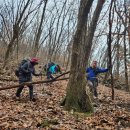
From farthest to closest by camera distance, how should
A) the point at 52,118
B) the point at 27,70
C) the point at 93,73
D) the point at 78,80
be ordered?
the point at 93,73 → the point at 27,70 → the point at 78,80 → the point at 52,118

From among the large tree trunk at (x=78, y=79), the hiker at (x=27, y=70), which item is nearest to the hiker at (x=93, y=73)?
the hiker at (x=27, y=70)

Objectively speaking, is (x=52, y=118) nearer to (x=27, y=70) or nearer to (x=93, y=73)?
(x=27, y=70)

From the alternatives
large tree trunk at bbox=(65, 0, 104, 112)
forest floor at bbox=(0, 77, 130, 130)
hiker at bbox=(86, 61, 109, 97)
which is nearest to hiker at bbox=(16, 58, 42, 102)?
forest floor at bbox=(0, 77, 130, 130)

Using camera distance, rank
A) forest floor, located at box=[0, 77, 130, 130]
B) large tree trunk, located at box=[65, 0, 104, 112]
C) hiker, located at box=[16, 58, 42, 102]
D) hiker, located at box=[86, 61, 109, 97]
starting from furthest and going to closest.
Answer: hiker, located at box=[86, 61, 109, 97]
hiker, located at box=[16, 58, 42, 102]
large tree trunk, located at box=[65, 0, 104, 112]
forest floor, located at box=[0, 77, 130, 130]

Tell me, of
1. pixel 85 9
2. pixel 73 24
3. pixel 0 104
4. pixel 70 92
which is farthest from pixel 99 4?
pixel 73 24

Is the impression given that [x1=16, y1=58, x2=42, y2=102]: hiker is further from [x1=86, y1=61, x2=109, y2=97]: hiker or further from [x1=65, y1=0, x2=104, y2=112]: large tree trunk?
[x1=86, y1=61, x2=109, y2=97]: hiker

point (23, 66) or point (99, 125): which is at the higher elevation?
point (23, 66)

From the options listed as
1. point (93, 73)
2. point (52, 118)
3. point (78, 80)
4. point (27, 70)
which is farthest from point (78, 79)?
point (93, 73)

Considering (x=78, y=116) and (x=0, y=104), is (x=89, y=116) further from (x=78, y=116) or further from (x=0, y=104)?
(x=0, y=104)

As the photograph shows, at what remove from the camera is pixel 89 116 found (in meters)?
9.59

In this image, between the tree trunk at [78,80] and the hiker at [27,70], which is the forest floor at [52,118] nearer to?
the tree trunk at [78,80]

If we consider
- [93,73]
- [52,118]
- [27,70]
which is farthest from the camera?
[93,73]

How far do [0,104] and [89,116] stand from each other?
3.07 meters

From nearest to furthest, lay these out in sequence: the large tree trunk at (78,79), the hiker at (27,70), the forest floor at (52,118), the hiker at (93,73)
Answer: the forest floor at (52,118)
the large tree trunk at (78,79)
the hiker at (27,70)
the hiker at (93,73)
